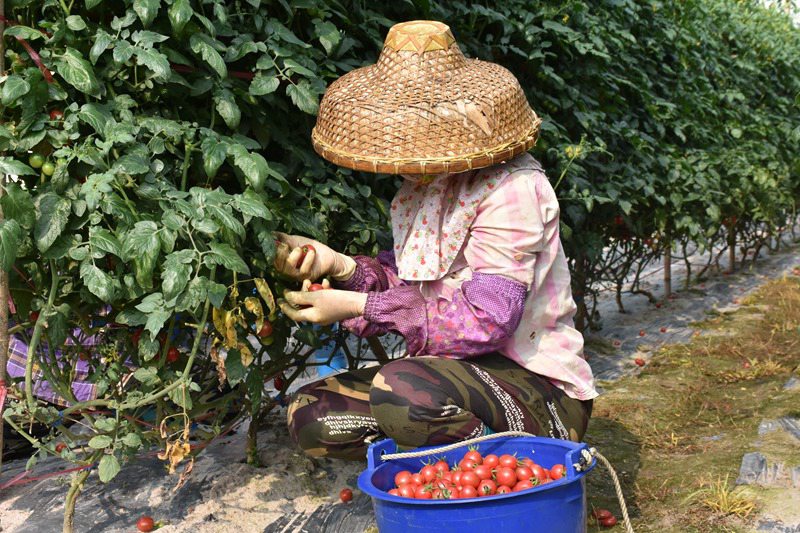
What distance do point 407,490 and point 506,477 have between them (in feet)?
0.74

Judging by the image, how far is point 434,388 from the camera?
2334 mm

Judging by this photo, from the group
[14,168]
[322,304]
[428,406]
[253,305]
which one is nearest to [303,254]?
[322,304]

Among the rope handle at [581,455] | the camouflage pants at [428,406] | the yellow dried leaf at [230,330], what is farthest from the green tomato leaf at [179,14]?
the rope handle at [581,455]

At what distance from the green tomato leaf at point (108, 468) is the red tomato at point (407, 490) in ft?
2.25

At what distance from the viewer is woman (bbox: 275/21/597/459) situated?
226 cm

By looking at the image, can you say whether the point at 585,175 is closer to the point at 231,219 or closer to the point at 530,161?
the point at 530,161

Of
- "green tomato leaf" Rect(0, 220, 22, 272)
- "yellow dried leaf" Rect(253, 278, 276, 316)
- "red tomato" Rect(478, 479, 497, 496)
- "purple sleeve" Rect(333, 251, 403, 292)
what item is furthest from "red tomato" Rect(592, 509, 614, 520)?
"green tomato leaf" Rect(0, 220, 22, 272)

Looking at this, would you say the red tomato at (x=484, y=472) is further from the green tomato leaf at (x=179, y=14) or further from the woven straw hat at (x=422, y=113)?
the green tomato leaf at (x=179, y=14)

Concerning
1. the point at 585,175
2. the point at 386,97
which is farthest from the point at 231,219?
the point at 585,175

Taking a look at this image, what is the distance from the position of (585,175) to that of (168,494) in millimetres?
2071

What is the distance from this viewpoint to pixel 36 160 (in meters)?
2.09

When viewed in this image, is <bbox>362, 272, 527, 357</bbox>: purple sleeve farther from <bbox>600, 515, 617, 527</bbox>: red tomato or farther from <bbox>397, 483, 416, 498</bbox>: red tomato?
<bbox>600, 515, 617, 527</bbox>: red tomato

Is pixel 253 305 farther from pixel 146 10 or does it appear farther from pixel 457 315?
pixel 146 10

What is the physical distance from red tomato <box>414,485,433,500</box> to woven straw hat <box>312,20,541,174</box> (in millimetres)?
742
